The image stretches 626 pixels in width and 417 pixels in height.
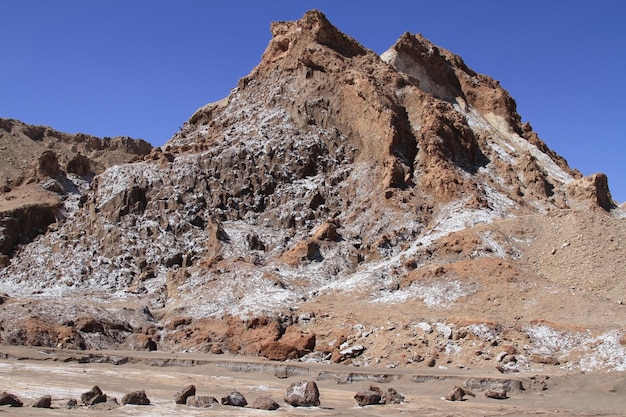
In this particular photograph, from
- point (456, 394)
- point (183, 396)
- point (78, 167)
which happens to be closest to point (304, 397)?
point (183, 396)

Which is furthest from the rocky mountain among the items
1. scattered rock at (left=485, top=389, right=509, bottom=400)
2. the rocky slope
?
scattered rock at (left=485, top=389, right=509, bottom=400)

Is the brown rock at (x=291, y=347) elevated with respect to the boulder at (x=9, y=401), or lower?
elevated

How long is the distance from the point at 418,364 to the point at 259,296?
11.4 m

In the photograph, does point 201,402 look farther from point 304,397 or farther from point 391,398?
point 391,398

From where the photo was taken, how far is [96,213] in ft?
145

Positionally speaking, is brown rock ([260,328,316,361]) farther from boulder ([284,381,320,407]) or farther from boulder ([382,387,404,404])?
boulder ([284,381,320,407])

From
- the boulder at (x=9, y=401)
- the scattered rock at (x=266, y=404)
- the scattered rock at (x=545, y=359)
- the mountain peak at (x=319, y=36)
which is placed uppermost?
the mountain peak at (x=319, y=36)

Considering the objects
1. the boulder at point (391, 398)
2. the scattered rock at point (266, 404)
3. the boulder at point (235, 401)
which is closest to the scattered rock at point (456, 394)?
the boulder at point (391, 398)

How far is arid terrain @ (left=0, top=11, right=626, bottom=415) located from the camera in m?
21.3

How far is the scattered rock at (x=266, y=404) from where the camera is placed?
1427 centimetres

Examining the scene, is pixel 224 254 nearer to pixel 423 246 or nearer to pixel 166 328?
pixel 166 328

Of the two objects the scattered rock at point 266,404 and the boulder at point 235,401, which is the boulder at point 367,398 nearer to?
the scattered rock at point 266,404

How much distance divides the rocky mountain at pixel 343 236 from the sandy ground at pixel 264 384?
2.49m

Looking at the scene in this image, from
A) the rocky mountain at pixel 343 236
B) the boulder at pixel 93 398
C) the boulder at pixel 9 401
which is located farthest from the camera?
the rocky mountain at pixel 343 236
